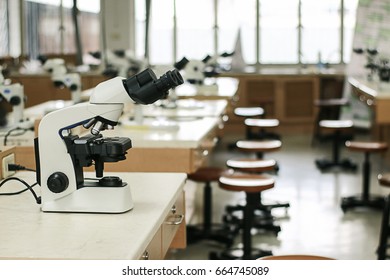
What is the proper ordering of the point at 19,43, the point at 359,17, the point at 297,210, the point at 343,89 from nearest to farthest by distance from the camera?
the point at 297,210
the point at 359,17
the point at 343,89
the point at 19,43

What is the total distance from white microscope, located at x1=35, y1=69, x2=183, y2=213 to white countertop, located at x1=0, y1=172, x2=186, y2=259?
1.5 inches

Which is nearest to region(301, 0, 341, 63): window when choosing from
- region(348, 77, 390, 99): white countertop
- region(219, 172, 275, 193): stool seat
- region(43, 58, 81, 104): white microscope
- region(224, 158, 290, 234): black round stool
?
region(348, 77, 390, 99): white countertop

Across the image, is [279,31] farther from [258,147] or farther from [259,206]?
[259,206]

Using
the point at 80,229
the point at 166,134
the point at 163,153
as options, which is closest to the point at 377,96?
the point at 166,134

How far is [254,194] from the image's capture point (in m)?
4.52

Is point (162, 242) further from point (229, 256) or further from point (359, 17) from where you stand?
point (359, 17)

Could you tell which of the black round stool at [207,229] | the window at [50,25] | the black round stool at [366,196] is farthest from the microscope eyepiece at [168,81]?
the window at [50,25]

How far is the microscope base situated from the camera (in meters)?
2.35

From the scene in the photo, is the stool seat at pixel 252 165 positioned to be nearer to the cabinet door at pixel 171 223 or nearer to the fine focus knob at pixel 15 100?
the fine focus knob at pixel 15 100

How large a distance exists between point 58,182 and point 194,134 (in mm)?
1886

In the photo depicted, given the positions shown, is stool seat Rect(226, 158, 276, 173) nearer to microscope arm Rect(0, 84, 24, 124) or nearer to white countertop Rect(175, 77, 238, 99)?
microscope arm Rect(0, 84, 24, 124)

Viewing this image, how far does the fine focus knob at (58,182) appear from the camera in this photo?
92.9 inches
